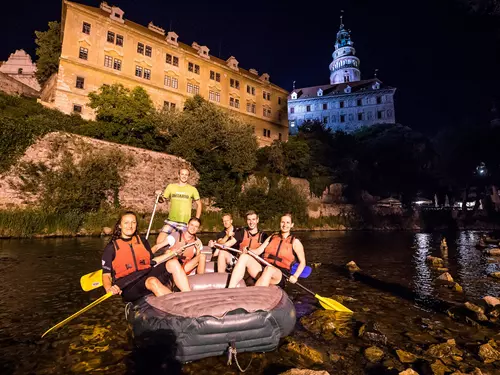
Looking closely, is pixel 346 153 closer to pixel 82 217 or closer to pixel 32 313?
pixel 82 217

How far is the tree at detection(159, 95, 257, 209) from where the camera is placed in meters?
26.8

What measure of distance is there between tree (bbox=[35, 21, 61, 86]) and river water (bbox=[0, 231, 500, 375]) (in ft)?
109

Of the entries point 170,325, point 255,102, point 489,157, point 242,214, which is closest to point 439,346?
point 170,325

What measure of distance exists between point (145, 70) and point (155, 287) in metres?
37.4

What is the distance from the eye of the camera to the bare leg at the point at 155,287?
4301 millimetres

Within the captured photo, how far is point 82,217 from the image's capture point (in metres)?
18.3

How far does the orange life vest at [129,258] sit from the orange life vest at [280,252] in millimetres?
2644

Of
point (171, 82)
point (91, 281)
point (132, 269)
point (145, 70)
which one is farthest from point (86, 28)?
point (132, 269)

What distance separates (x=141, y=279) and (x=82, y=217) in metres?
16.7

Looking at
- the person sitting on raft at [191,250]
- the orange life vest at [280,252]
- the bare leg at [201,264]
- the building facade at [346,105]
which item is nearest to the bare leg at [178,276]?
the person sitting on raft at [191,250]

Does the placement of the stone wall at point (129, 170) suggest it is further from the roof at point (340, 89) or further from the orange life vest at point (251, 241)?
the roof at point (340, 89)

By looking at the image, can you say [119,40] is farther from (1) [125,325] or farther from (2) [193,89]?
(1) [125,325]

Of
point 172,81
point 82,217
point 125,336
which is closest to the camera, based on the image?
point 125,336

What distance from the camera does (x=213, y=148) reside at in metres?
27.6
